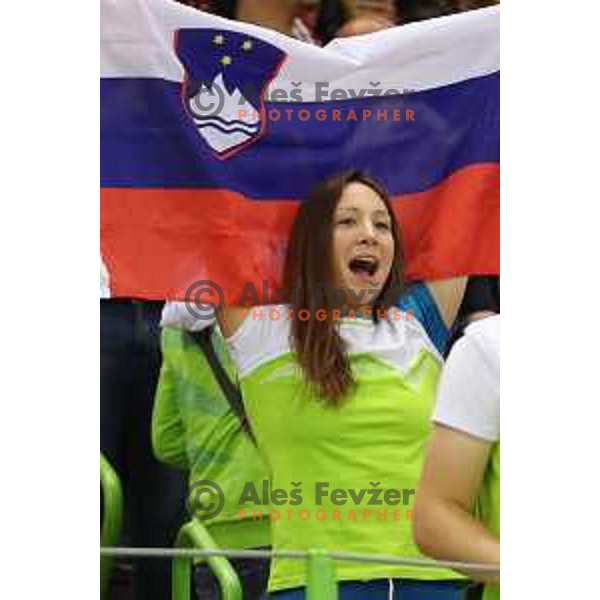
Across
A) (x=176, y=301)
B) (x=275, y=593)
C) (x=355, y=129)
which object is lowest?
(x=275, y=593)

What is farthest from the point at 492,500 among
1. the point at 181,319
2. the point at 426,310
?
the point at 181,319

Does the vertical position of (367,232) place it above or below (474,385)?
above

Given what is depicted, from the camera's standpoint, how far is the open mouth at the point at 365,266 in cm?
380

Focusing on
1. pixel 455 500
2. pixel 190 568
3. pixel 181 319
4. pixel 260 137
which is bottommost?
pixel 190 568

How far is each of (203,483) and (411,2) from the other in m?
0.92

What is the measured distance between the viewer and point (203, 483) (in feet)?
12.6

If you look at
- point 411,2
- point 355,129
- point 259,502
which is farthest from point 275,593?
point 411,2

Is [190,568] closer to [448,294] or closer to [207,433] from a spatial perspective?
[207,433]

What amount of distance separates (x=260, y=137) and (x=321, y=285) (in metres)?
0.28

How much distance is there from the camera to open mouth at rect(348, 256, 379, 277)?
3.80 metres

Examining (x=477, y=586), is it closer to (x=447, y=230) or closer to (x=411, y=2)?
(x=447, y=230)

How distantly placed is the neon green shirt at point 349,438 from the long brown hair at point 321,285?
0.8 inches

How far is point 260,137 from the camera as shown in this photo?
381cm

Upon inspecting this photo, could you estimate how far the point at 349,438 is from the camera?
3812 mm
